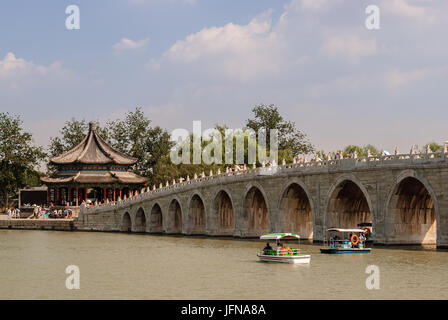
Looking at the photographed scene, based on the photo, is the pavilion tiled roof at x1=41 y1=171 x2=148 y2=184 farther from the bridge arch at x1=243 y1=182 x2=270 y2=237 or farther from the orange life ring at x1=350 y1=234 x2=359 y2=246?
the orange life ring at x1=350 y1=234 x2=359 y2=246

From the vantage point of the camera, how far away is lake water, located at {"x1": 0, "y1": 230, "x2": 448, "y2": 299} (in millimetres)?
25375

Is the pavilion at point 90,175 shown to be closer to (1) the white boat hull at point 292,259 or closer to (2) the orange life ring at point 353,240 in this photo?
(2) the orange life ring at point 353,240

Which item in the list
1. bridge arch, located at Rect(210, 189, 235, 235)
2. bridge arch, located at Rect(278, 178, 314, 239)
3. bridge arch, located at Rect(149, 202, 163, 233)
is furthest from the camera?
bridge arch, located at Rect(149, 202, 163, 233)

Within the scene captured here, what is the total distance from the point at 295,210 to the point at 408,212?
10264 millimetres

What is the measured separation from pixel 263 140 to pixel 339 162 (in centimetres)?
4578

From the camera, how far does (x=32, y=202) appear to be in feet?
306

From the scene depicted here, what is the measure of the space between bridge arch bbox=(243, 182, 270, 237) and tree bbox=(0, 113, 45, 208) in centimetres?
4517

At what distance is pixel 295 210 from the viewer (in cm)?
4897

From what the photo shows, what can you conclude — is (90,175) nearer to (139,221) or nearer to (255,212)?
(139,221)

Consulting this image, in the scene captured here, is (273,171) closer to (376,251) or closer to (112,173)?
(376,251)

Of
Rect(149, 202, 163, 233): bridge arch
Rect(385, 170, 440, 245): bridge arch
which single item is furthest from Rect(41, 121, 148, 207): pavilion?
A: Rect(385, 170, 440, 245): bridge arch

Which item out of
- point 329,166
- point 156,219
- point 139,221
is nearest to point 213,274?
point 329,166
